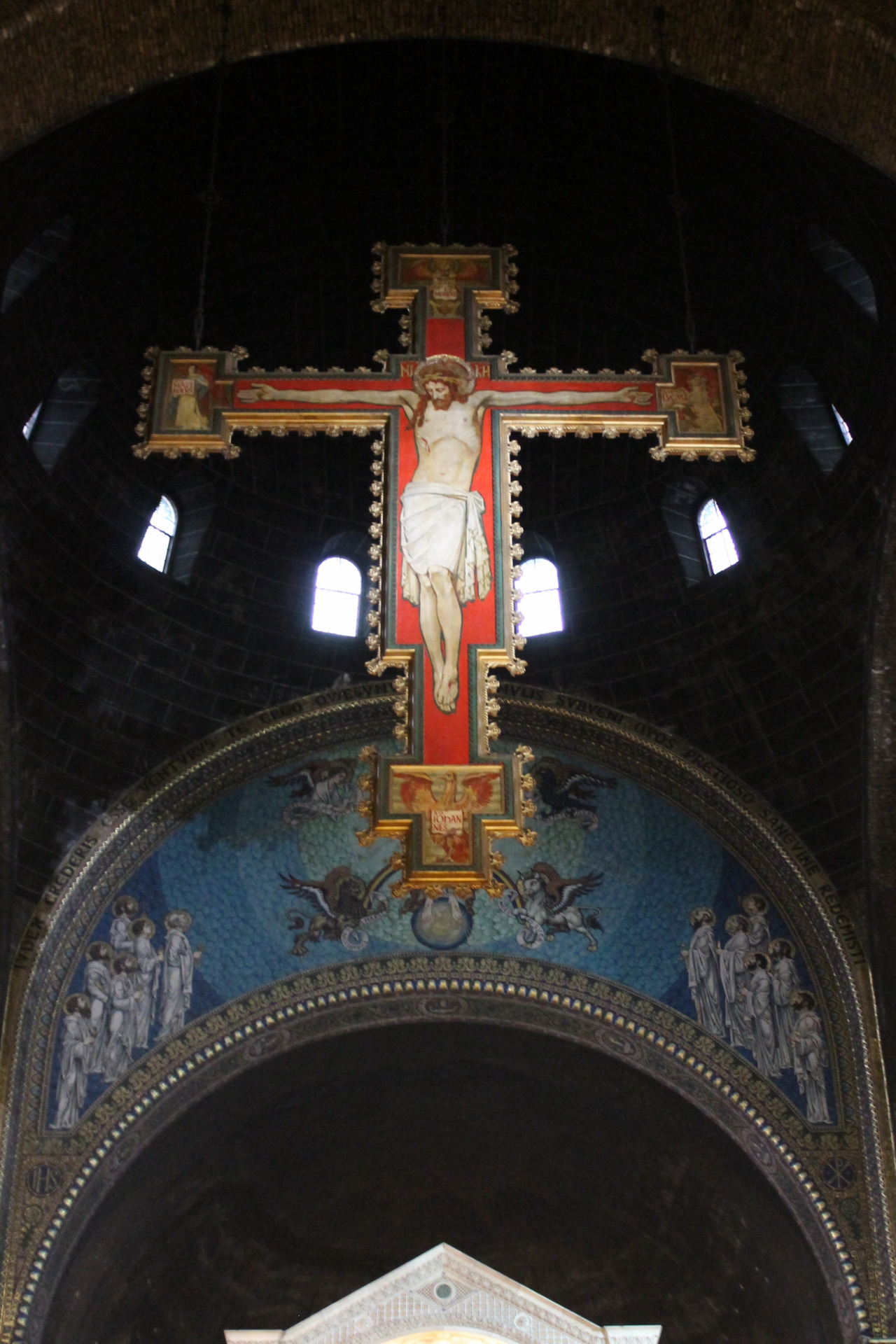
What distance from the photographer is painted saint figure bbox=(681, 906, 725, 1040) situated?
562 inches

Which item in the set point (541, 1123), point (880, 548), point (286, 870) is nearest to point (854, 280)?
point (880, 548)

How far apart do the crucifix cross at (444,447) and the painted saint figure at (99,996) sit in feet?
17.4

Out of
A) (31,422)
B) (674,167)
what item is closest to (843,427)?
(674,167)

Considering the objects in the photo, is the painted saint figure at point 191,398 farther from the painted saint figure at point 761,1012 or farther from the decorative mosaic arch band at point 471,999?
the painted saint figure at point 761,1012

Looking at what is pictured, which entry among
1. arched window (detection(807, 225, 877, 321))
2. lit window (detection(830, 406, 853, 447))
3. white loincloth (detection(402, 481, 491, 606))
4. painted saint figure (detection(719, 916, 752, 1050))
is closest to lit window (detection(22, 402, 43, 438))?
white loincloth (detection(402, 481, 491, 606))

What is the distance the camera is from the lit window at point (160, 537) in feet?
48.6

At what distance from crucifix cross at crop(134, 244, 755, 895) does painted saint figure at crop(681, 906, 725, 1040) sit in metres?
5.13

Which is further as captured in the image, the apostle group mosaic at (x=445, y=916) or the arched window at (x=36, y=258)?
the apostle group mosaic at (x=445, y=916)

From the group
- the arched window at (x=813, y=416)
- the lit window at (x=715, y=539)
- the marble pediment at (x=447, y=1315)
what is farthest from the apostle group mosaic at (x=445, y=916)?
the arched window at (x=813, y=416)

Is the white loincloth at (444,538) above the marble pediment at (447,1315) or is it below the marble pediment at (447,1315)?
above

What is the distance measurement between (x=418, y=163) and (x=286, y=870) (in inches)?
250

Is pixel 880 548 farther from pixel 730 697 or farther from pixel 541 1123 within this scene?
pixel 541 1123

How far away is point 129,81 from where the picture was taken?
30.3 feet

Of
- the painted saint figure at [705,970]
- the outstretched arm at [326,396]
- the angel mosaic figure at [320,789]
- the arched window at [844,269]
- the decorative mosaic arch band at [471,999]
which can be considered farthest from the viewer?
the angel mosaic figure at [320,789]
